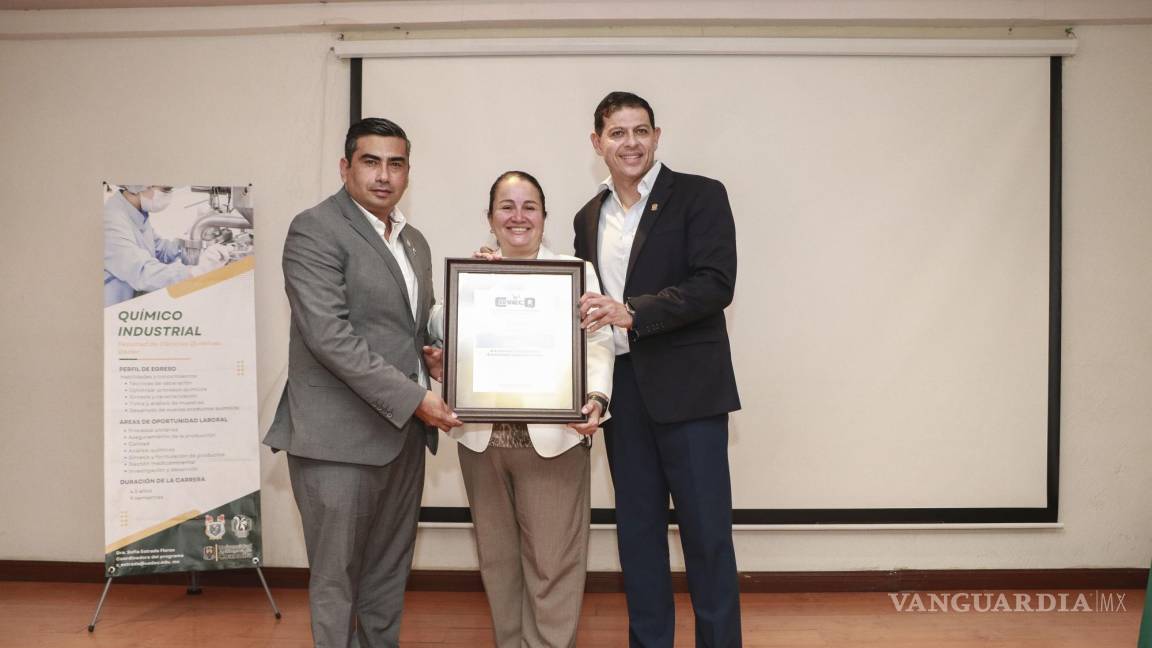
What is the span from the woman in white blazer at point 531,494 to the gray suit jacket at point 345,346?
0.85 feet

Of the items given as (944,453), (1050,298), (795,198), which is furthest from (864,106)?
(944,453)

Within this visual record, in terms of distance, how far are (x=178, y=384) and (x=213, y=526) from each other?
0.64 meters

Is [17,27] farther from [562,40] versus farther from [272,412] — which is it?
[562,40]

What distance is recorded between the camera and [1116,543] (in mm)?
3658

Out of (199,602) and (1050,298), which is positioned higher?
(1050,298)

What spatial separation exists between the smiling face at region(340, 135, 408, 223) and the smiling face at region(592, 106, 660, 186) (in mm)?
648

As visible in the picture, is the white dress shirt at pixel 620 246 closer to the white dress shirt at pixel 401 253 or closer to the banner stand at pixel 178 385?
the white dress shirt at pixel 401 253

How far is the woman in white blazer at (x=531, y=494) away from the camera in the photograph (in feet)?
7.45

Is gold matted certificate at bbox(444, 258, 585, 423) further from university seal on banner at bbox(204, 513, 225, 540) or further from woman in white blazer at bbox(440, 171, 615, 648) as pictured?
university seal on banner at bbox(204, 513, 225, 540)

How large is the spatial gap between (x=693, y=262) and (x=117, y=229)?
2541 millimetres

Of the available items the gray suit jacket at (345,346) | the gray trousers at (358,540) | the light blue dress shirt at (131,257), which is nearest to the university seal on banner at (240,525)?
the light blue dress shirt at (131,257)

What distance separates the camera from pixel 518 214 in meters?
2.29

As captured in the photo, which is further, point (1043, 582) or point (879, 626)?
point (1043, 582)

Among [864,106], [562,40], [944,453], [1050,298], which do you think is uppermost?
[562,40]
